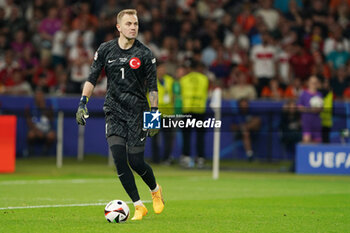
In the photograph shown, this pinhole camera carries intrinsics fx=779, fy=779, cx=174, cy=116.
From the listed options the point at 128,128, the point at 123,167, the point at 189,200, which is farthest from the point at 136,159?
the point at 189,200

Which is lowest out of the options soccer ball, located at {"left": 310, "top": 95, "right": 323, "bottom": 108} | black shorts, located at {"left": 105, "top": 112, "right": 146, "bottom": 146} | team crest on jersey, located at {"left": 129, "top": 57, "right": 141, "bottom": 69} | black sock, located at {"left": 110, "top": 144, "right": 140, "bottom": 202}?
black sock, located at {"left": 110, "top": 144, "right": 140, "bottom": 202}

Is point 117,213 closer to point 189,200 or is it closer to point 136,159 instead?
point 136,159

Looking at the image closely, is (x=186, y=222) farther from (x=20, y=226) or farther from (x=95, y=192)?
(x=95, y=192)

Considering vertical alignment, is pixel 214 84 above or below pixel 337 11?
below

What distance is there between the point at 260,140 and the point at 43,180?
6929 millimetres

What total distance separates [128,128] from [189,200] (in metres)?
3.23

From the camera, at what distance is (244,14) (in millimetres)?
24250

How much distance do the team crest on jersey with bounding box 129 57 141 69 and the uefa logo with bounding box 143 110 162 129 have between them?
598 mm

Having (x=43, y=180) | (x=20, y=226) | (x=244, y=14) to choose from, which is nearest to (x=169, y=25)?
(x=244, y=14)

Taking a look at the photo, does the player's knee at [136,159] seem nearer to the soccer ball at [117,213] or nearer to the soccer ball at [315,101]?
the soccer ball at [117,213]

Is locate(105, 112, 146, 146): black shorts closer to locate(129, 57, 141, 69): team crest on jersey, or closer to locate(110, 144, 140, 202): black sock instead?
locate(110, 144, 140, 202): black sock

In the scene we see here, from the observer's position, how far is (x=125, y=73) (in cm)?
967

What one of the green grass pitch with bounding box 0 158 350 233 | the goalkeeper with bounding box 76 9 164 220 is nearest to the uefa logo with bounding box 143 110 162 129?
the goalkeeper with bounding box 76 9 164 220

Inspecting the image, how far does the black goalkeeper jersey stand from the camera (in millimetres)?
9664
